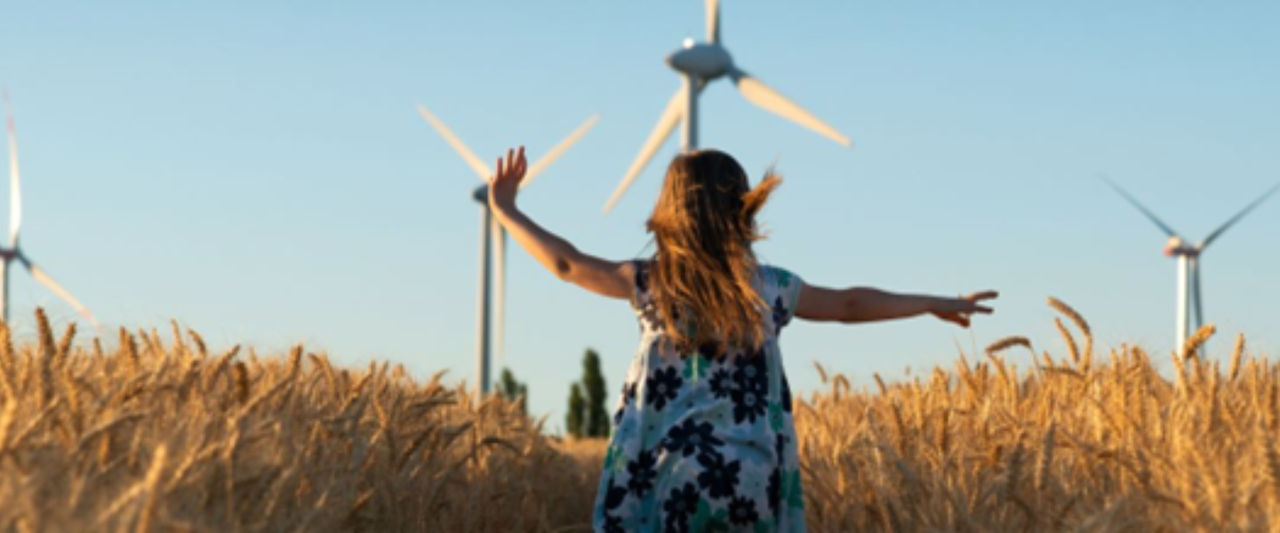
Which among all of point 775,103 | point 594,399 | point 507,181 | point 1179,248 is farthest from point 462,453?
point 594,399

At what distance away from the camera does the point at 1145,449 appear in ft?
20.1

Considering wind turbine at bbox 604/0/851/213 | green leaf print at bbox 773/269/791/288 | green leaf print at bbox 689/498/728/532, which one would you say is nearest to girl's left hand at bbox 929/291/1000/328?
green leaf print at bbox 773/269/791/288

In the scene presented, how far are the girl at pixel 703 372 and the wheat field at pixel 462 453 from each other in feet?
1.91

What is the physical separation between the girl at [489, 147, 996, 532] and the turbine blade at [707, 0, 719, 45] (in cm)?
2606

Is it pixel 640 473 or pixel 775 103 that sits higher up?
pixel 775 103

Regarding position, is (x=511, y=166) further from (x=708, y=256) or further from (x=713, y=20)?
(x=713, y=20)

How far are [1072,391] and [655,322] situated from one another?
3.18m

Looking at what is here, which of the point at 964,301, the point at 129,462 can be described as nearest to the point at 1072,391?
the point at 964,301

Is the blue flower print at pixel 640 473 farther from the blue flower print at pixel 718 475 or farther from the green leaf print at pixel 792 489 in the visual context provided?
the green leaf print at pixel 792 489

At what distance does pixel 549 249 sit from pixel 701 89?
83.6ft

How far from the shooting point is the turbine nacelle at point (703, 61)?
102 feet

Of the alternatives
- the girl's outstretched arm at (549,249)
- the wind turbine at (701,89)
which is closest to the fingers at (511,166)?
the girl's outstretched arm at (549,249)

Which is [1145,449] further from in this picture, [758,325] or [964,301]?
[758,325]

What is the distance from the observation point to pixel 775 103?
28062mm
